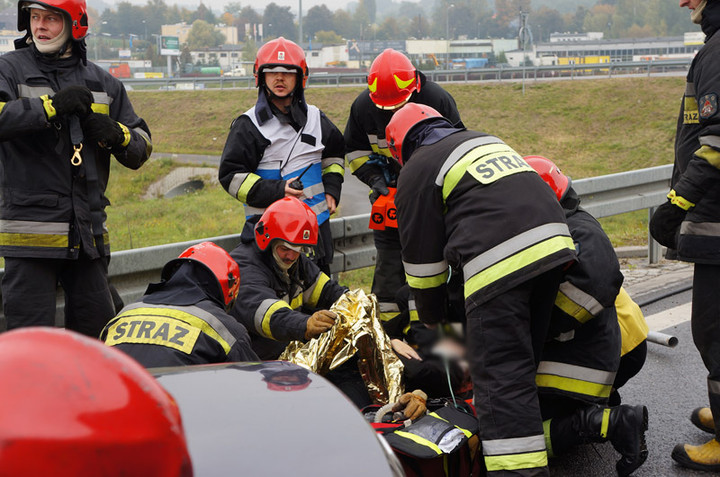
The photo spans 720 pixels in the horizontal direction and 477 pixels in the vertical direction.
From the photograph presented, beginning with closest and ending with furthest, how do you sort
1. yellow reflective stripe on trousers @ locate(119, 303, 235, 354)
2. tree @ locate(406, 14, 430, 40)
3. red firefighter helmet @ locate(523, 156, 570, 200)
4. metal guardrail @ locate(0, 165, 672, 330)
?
yellow reflective stripe on trousers @ locate(119, 303, 235, 354), red firefighter helmet @ locate(523, 156, 570, 200), metal guardrail @ locate(0, 165, 672, 330), tree @ locate(406, 14, 430, 40)

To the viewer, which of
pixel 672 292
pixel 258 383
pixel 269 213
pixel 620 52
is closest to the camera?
pixel 258 383

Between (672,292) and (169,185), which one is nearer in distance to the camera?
(672,292)

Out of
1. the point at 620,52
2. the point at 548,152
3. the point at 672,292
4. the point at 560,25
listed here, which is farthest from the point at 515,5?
the point at 672,292

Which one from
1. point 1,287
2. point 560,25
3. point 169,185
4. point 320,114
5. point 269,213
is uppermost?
point 560,25

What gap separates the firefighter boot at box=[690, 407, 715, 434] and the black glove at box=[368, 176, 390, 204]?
92.9 inches

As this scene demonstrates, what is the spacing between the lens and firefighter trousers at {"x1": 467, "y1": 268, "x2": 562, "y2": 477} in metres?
3.20

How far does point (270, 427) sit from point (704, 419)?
124 inches

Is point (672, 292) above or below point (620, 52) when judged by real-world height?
below

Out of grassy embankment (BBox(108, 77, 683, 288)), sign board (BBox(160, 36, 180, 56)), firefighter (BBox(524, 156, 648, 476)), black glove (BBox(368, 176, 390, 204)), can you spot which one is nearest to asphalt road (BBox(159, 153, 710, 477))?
firefighter (BBox(524, 156, 648, 476))

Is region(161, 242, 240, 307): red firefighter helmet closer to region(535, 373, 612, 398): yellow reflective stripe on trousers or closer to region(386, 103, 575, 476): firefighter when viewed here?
region(386, 103, 575, 476): firefighter

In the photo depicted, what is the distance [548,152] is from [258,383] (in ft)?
89.6

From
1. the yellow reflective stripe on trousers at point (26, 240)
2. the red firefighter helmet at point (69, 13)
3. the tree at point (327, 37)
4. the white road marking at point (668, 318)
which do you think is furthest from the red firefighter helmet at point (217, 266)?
the tree at point (327, 37)

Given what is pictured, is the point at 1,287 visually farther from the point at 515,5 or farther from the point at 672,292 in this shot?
the point at 515,5

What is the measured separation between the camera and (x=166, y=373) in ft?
6.03
